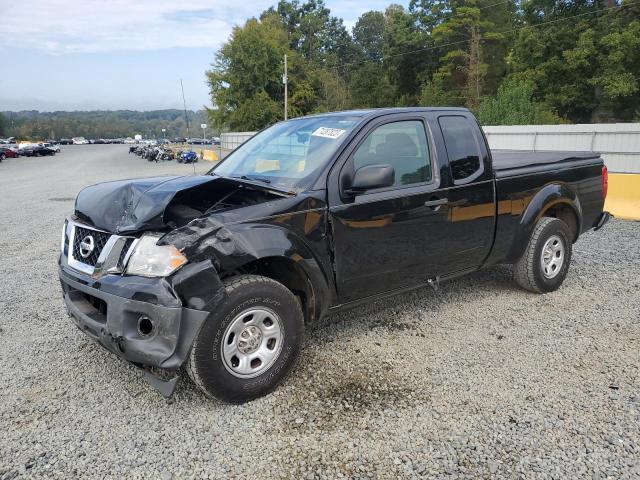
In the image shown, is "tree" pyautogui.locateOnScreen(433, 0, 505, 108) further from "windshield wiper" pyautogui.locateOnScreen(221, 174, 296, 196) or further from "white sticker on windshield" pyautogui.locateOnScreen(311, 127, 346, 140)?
"windshield wiper" pyautogui.locateOnScreen(221, 174, 296, 196)

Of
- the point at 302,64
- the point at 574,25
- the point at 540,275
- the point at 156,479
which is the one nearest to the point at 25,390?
the point at 156,479

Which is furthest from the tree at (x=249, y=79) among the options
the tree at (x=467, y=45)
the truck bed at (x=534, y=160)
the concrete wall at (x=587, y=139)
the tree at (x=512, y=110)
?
the truck bed at (x=534, y=160)

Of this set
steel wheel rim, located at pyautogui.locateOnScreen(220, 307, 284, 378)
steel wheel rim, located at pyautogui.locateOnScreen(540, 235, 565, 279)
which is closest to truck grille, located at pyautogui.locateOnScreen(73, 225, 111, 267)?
steel wheel rim, located at pyautogui.locateOnScreen(220, 307, 284, 378)

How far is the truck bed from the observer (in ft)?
16.0

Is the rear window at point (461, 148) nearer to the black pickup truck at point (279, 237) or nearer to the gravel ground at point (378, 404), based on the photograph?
the black pickup truck at point (279, 237)

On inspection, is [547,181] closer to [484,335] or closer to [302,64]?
[484,335]

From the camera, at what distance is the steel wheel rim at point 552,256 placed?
5.17m

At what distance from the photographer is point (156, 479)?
2582 mm

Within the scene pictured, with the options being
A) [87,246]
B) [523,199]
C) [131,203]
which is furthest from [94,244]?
[523,199]

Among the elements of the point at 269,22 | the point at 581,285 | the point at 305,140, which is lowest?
the point at 581,285

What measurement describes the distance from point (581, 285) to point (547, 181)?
4.21 feet

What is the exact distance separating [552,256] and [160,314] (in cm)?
407

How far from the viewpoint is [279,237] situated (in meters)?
3.25

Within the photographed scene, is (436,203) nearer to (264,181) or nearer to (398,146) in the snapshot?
(398,146)
